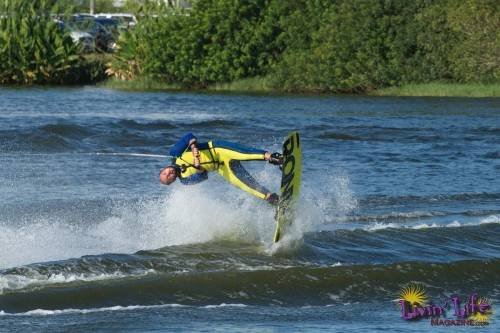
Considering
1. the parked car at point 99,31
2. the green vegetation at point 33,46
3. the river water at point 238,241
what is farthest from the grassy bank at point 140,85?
the river water at point 238,241

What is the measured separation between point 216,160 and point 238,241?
3.93 ft

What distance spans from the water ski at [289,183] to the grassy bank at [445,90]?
1336 inches

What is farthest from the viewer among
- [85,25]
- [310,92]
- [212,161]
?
[85,25]

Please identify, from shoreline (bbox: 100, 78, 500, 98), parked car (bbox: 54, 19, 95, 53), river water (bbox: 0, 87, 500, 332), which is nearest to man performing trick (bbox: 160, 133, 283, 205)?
river water (bbox: 0, 87, 500, 332)

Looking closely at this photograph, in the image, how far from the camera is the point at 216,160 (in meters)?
14.1

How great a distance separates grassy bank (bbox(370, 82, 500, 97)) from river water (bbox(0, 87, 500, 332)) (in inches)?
764

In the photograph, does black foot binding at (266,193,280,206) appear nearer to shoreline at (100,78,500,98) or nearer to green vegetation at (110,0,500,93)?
green vegetation at (110,0,500,93)

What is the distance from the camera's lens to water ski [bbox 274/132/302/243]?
1367 centimetres

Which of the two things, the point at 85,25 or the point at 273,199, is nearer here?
the point at 273,199

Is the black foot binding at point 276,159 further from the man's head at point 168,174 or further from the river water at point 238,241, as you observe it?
the man's head at point 168,174

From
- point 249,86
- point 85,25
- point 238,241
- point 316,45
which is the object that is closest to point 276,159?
point 238,241

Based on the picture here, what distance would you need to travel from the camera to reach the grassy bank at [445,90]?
4694 centimetres

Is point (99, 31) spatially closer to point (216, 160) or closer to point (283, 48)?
point (283, 48)

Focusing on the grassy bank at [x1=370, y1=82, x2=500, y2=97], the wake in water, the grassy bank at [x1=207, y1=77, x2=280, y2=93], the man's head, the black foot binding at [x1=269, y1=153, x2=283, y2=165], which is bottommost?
Result: the grassy bank at [x1=207, y1=77, x2=280, y2=93]
